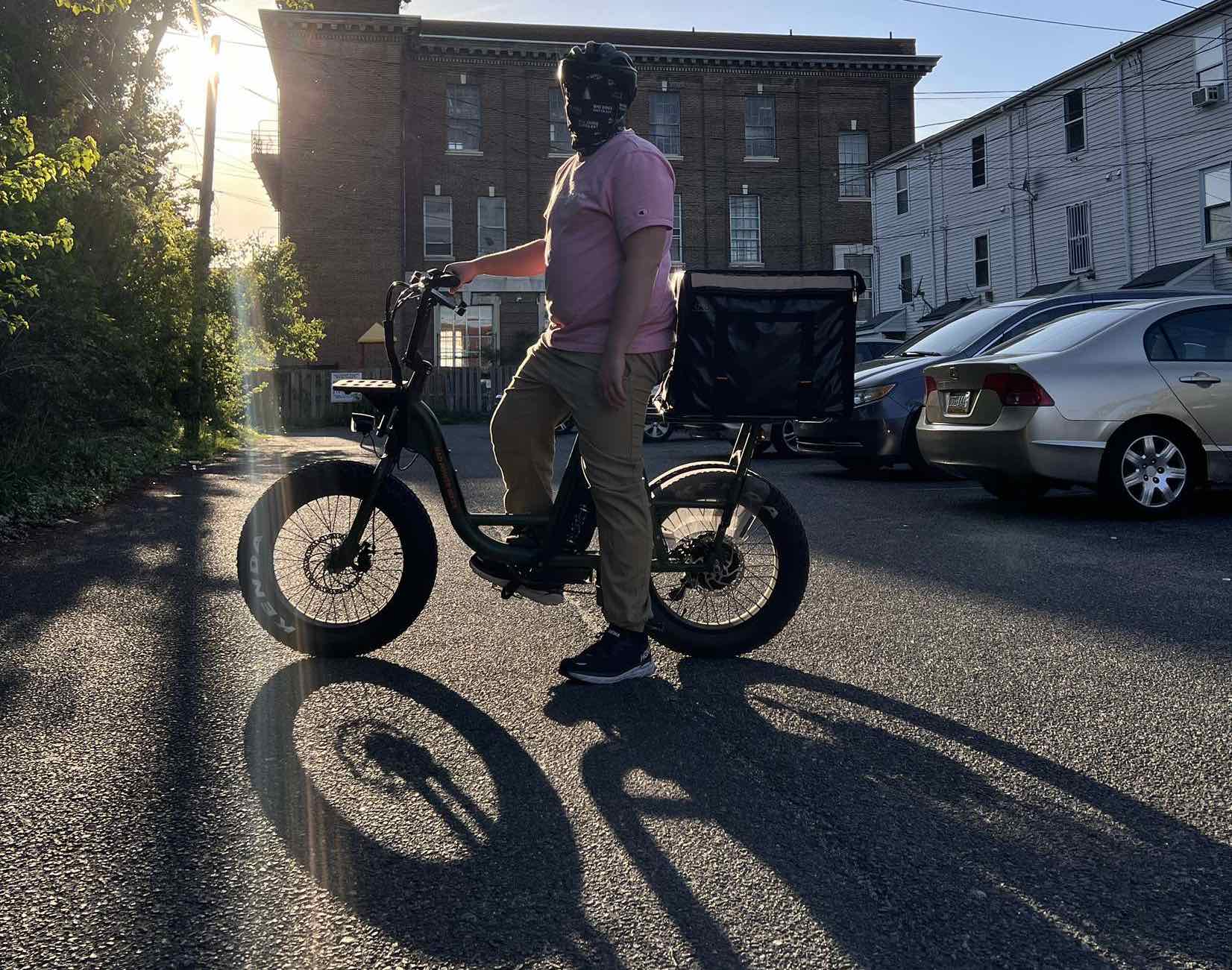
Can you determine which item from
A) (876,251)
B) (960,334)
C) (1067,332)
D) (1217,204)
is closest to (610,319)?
(1067,332)

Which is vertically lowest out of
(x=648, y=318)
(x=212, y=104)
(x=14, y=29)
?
(x=648, y=318)

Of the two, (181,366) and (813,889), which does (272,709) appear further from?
(181,366)

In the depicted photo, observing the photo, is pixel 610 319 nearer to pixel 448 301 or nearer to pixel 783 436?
pixel 448 301

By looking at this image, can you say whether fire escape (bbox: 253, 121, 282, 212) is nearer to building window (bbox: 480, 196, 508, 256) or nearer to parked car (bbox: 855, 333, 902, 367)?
building window (bbox: 480, 196, 508, 256)

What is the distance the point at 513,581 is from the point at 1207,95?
26.9m

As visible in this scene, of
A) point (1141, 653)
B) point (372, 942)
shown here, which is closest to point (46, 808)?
point (372, 942)

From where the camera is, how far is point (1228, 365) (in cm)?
835

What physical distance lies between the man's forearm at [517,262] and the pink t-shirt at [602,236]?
41 centimetres

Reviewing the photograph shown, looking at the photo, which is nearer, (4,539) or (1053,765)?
(1053,765)

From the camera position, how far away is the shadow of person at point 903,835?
2.21 metres

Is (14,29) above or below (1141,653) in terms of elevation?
above

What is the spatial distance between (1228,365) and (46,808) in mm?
7956

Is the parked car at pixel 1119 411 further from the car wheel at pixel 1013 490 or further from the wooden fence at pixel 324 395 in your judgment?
the wooden fence at pixel 324 395

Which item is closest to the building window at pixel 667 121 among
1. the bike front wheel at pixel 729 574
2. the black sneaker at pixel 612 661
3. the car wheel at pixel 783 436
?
the car wheel at pixel 783 436
